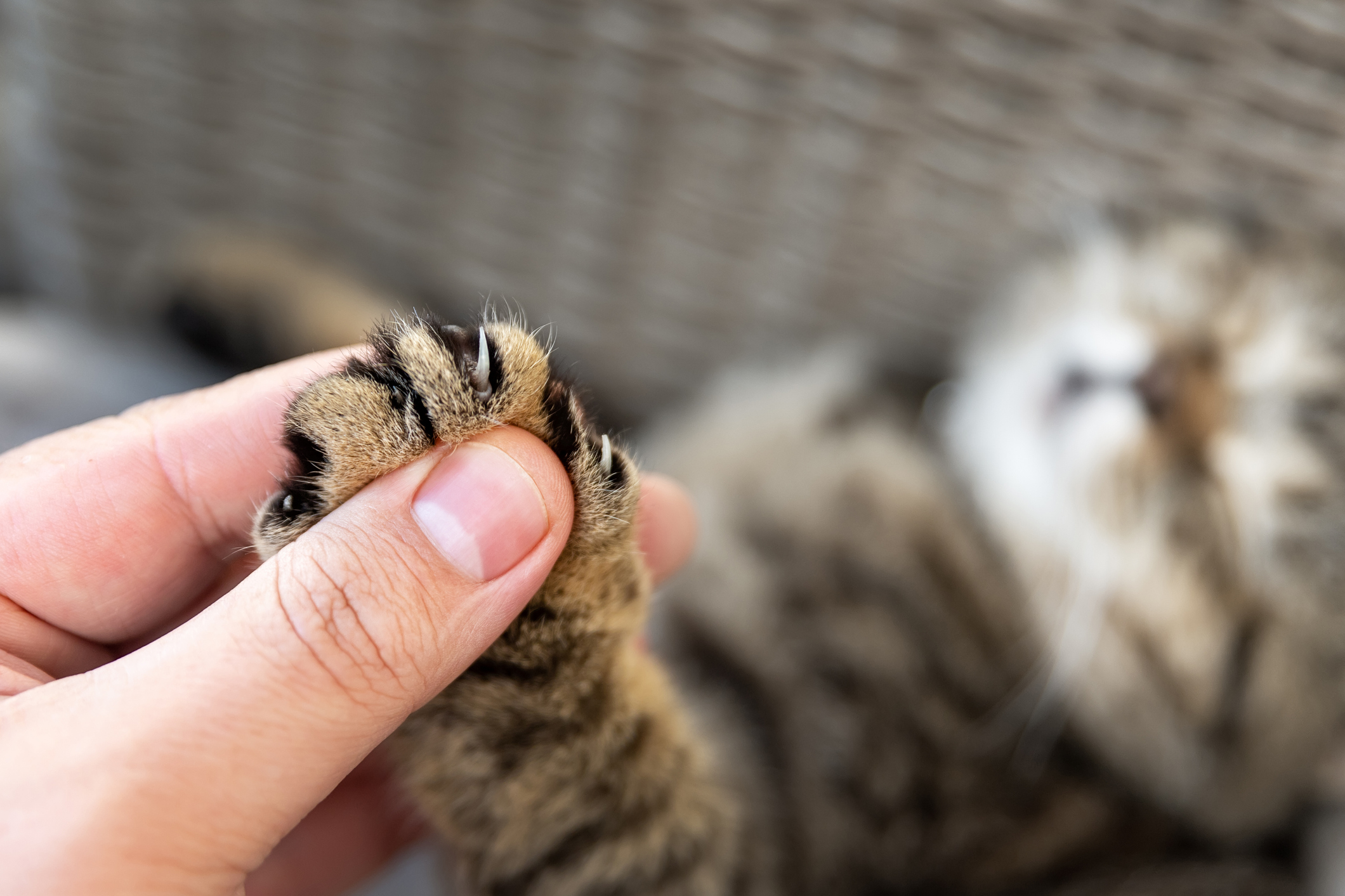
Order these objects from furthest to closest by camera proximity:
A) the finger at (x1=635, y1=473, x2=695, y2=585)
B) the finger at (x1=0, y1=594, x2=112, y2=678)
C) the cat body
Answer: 1. the cat body
2. the finger at (x1=635, y1=473, x2=695, y2=585)
3. the finger at (x1=0, y1=594, x2=112, y2=678)

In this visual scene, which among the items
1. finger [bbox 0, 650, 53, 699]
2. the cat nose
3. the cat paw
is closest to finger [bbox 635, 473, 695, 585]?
the cat paw

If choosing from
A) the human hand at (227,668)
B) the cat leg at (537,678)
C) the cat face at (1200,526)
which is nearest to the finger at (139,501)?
the human hand at (227,668)

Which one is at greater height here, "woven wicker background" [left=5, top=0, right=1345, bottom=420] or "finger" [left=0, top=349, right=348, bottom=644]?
"woven wicker background" [left=5, top=0, right=1345, bottom=420]

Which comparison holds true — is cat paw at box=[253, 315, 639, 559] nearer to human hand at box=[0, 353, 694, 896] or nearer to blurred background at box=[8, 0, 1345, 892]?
human hand at box=[0, 353, 694, 896]

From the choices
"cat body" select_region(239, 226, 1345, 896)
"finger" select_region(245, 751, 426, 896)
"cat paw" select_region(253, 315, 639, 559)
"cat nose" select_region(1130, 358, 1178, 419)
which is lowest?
"finger" select_region(245, 751, 426, 896)

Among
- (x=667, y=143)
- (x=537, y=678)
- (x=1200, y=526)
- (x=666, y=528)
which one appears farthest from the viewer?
(x=667, y=143)

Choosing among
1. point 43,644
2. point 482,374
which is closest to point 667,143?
point 482,374

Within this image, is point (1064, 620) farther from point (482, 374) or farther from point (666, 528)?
point (482, 374)
